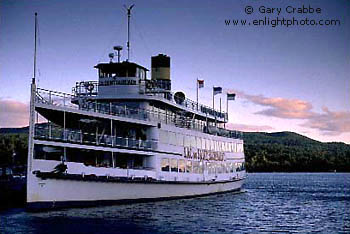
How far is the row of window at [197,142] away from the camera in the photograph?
3969 cm

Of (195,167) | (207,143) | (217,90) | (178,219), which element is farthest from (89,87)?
(217,90)

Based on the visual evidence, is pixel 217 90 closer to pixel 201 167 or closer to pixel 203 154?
pixel 203 154

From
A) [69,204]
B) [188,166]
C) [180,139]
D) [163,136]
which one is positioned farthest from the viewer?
[188,166]

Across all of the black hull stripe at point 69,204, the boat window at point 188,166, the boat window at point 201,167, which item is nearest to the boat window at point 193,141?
the boat window at point 188,166

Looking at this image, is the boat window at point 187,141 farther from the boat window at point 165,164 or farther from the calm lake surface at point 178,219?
the calm lake surface at point 178,219

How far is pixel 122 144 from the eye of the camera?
35.1 m

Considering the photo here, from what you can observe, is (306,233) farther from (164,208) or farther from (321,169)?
(321,169)

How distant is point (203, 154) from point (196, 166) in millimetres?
2003

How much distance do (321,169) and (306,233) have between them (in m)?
145

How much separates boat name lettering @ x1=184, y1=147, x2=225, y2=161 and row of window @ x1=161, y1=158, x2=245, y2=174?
404 mm

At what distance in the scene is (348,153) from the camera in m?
177

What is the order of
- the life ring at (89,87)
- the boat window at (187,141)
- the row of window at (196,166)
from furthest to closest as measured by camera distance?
the boat window at (187,141) → the row of window at (196,166) → the life ring at (89,87)

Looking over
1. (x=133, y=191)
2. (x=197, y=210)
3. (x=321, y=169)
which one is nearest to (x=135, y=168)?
(x=133, y=191)

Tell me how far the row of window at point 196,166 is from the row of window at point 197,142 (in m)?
1.30
